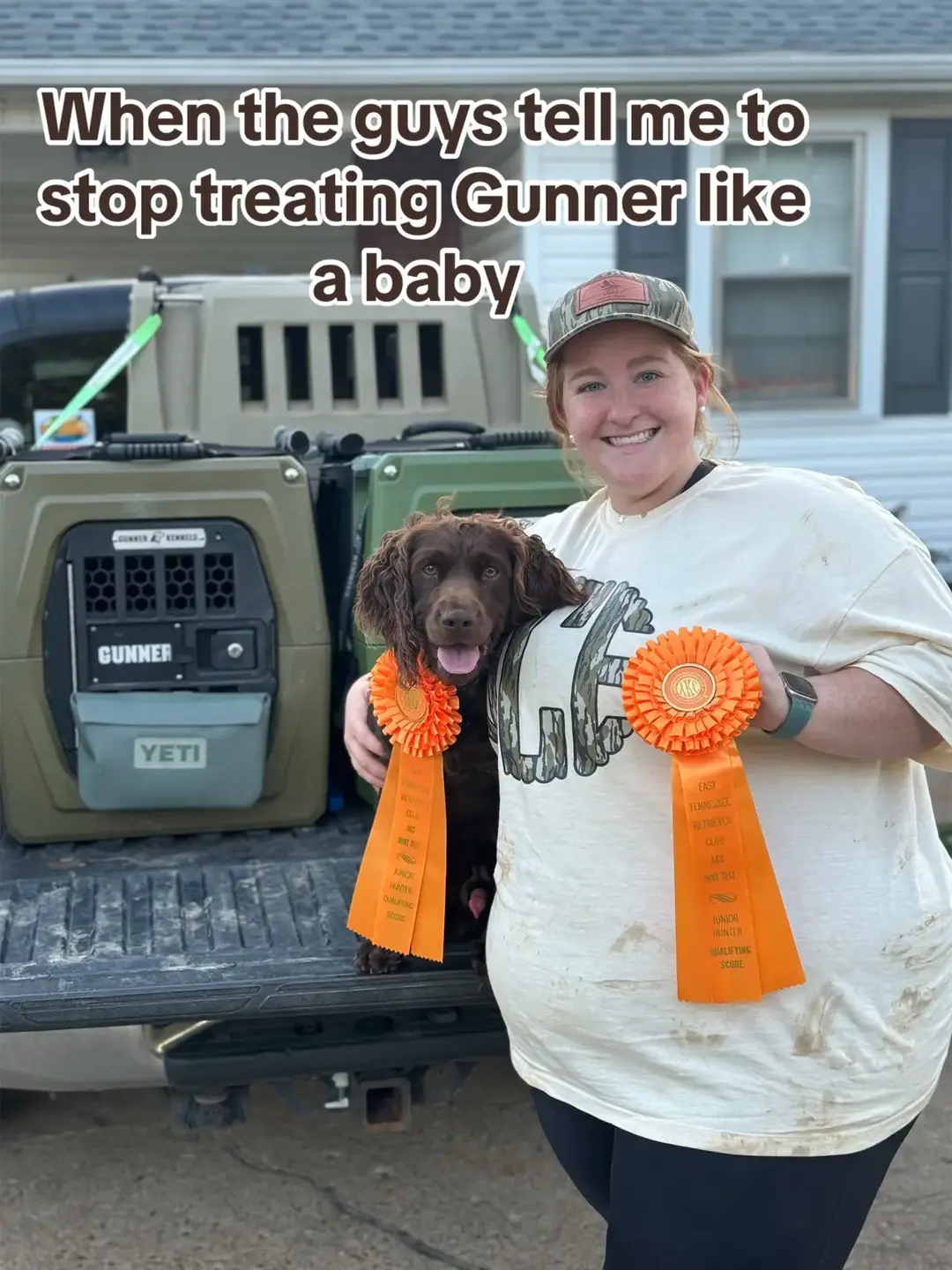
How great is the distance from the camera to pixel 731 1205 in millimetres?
1655

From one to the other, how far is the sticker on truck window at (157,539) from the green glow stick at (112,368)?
105 centimetres

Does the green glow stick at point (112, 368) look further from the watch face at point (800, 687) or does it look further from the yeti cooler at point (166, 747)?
the watch face at point (800, 687)

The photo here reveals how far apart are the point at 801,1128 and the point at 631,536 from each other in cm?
81

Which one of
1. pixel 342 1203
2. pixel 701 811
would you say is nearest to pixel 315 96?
pixel 342 1203

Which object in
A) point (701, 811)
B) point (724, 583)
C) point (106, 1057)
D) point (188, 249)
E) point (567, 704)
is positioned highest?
point (188, 249)

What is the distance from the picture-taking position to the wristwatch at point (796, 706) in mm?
1562

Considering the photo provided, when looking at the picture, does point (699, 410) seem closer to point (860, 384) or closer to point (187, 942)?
point (187, 942)

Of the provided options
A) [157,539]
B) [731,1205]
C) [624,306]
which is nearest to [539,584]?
[624,306]

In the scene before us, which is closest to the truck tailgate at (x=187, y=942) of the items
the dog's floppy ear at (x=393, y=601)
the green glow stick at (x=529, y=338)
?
the dog's floppy ear at (x=393, y=601)

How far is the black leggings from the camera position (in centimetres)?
165

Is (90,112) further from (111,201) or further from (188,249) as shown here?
(188,249)

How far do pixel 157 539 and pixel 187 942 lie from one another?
0.95 metres

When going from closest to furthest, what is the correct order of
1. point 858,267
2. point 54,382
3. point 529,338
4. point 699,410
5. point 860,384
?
point 699,410
point 529,338
point 54,382
point 858,267
point 860,384

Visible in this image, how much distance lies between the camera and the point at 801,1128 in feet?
5.40
